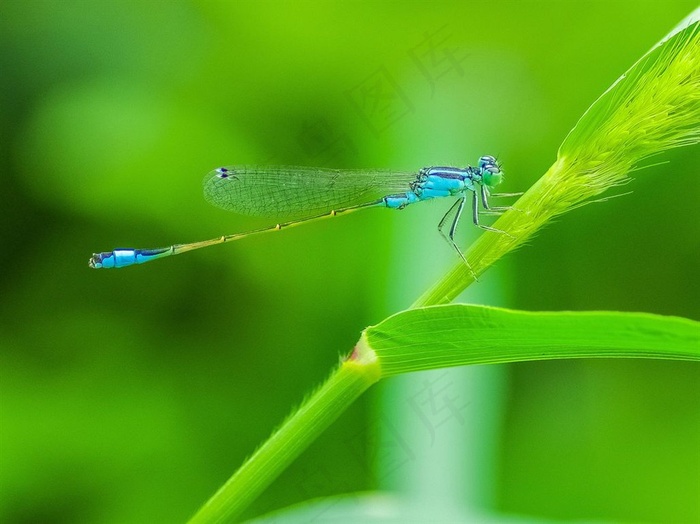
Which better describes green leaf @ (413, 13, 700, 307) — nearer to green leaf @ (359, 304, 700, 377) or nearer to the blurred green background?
green leaf @ (359, 304, 700, 377)

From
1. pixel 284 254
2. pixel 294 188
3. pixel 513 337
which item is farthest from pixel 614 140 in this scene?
pixel 284 254

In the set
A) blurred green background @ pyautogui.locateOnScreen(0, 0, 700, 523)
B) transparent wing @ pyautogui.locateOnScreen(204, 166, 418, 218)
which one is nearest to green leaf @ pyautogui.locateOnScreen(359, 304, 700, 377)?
blurred green background @ pyautogui.locateOnScreen(0, 0, 700, 523)

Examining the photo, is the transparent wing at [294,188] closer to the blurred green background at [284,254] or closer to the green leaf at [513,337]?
the blurred green background at [284,254]

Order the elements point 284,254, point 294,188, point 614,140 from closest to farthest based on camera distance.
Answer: point 614,140 < point 294,188 < point 284,254

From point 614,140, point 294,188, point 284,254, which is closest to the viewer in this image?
point 614,140

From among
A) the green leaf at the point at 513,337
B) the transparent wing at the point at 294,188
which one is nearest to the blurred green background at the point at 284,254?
the transparent wing at the point at 294,188

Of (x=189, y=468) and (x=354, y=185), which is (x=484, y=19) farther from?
(x=189, y=468)

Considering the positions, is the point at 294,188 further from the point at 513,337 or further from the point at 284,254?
the point at 513,337
